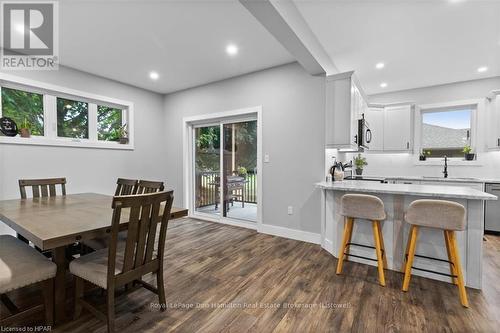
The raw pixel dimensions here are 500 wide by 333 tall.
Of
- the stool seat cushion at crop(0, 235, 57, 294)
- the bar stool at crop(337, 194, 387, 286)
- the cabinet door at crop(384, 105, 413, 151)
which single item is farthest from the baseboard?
the stool seat cushion at crop(0, 235, 57, 294)

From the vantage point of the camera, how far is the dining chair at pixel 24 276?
1.42 m

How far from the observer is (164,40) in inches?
112

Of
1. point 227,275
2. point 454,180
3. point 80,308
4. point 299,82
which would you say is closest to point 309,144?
point 299,82

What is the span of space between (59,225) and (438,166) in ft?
18.6

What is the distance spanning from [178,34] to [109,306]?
2.73 metres

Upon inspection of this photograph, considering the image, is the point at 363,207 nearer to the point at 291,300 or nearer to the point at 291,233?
the point at 291,300

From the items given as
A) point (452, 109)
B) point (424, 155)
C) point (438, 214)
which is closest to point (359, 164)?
point (424, 155)

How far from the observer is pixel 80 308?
1734mm

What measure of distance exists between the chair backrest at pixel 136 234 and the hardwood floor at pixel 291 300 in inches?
16.4

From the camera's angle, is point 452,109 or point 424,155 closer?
point 452,109

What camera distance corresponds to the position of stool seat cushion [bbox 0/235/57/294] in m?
1.41

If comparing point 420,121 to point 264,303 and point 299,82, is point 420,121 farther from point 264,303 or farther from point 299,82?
point 264,303

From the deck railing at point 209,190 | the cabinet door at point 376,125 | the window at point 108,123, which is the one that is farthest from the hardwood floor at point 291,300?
the window at point 108,123

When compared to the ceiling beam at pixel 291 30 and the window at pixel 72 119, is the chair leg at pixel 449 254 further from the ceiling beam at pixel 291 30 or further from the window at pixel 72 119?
the window at pixel 72 119
